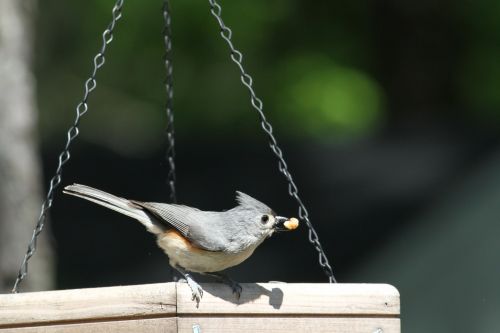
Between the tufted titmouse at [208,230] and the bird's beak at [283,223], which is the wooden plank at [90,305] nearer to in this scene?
the tufted titmouse at [208,230]

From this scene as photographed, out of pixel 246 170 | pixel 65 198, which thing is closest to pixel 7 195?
pixel 65 198

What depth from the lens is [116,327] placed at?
12.3 ft

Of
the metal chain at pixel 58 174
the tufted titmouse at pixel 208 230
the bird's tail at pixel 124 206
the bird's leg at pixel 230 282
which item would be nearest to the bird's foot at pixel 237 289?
the bird's leg at pixel 230 282

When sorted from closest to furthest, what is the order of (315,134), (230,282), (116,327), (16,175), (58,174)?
(116,327), (230,282), (58,174), (16,175), (315,134)

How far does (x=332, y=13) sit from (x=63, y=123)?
14.1 feet

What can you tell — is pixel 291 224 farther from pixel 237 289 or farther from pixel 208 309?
pixel 208 309

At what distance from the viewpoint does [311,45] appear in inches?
431

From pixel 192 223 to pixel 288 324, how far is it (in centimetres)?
77

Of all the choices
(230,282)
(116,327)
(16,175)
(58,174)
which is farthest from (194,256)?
(16,175)

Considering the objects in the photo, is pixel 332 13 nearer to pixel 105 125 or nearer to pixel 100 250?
pixel 105 125

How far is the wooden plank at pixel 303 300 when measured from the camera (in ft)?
12.6

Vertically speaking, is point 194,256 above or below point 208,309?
above

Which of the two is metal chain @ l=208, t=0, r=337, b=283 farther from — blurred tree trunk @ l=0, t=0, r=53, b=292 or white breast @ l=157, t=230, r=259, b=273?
blurred tree trunk @ l=0, t=0, r=53, b=292

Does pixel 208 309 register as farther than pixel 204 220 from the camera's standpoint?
No
